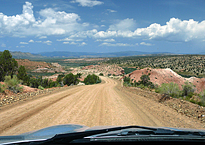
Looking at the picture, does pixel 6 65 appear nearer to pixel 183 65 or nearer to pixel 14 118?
pixel 14 118

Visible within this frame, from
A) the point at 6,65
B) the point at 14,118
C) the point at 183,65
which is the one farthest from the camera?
the point at 183,65

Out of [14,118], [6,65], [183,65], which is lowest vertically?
[14,118]

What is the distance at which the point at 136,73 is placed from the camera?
1690 inches

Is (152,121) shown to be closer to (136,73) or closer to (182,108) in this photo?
(182,108)

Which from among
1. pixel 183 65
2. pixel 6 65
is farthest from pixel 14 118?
pixel 183 65

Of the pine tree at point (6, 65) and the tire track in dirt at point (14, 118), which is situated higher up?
the pine tree at point (6, 65)

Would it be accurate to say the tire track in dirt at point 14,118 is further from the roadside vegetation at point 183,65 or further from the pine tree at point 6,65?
the roadside vegetation at point 183,65

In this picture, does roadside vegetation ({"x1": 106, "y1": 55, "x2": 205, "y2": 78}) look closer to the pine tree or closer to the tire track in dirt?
the pine tree

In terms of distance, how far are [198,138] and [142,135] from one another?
2.93 ft

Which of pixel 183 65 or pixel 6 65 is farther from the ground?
pixel 6 65

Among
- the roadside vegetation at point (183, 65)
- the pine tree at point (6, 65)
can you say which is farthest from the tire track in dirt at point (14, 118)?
the roadside vegetation at point (183, 65)

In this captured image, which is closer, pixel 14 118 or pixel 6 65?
pixel 14 118

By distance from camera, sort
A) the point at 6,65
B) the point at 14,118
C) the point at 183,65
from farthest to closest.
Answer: the point at 183,65, the point at 6,65, the point at 14,118

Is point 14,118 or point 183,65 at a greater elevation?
point 183,65
